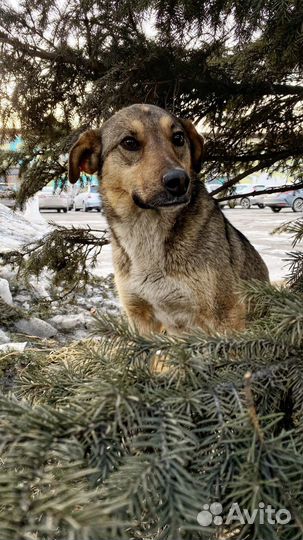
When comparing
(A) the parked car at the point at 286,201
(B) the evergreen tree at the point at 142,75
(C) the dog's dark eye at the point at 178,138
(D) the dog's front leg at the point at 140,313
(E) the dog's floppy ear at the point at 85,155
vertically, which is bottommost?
(A) the parked car at the point at 286,201

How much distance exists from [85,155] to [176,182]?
2.68 ft

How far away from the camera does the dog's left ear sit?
9.50 feet

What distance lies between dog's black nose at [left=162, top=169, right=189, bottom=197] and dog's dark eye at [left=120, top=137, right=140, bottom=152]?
456 mm

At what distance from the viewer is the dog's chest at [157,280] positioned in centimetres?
255

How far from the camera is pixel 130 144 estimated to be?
2750 mm

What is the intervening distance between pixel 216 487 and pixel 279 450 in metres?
0.11

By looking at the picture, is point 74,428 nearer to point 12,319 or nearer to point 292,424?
point 292,424

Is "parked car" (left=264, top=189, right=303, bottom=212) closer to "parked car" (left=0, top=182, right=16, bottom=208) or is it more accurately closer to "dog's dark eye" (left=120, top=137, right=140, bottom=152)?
"parked car" (left=0, top=182, right=16, bottom=208)

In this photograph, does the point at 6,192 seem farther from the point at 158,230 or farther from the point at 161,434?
the point at 161,434

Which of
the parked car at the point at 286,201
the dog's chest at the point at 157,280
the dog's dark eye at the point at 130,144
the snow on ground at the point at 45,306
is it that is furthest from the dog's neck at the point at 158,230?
the parked car at the point at 286,201

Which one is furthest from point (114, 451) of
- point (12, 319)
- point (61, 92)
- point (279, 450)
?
Answer: point (12, 319)

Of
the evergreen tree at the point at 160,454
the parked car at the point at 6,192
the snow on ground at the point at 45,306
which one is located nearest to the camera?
the evergreen tree at the point at 160,454

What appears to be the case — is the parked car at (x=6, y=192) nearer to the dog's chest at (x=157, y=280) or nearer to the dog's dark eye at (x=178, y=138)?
the dog's chest at (x=157, y=280)

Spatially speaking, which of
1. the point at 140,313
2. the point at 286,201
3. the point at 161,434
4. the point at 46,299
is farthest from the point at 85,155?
the point at 286,201
